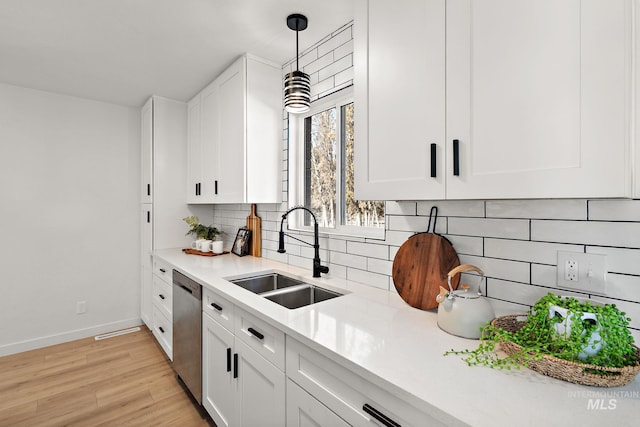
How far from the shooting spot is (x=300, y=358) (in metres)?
1.18

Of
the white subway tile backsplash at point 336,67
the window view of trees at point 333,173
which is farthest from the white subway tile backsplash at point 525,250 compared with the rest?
the white subway tile backsplash at point 336,67

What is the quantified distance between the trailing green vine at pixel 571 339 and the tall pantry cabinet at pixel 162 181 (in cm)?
305

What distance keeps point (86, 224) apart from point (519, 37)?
12.5 ft

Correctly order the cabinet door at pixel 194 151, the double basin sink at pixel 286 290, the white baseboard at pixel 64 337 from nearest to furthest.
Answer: the double basin sink at pixel 286 290, the white baseboard at pixel 64 337, the cabinet door at pixel 194 151

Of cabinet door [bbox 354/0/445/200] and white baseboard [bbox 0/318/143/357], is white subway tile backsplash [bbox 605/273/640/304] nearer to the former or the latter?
cabinet door [bbox 354/0/445/200]

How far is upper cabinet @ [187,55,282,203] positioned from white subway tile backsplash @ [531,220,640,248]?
1722 mm

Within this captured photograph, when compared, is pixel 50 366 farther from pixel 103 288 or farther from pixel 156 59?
pixel 156 59

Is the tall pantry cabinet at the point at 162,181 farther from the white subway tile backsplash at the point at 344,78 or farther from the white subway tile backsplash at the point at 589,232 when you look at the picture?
the white subway tile backsplash at the point at 589,232

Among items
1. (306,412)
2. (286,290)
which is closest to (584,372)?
(306,412)

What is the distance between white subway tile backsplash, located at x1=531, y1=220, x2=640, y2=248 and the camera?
95 cm

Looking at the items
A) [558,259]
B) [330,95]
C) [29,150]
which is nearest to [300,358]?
[558,259]

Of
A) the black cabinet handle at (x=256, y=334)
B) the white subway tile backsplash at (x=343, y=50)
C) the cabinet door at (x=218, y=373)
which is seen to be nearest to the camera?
the black cabinet handle at (x=256, y=334)

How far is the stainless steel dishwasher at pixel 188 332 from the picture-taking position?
2.01 meters

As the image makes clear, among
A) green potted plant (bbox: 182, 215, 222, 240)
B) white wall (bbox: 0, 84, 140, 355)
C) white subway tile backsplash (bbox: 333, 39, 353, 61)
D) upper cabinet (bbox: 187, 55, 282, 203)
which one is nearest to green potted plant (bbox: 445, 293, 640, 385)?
white subway tile backsplash (bbox: 333, 39, 353, 61)
